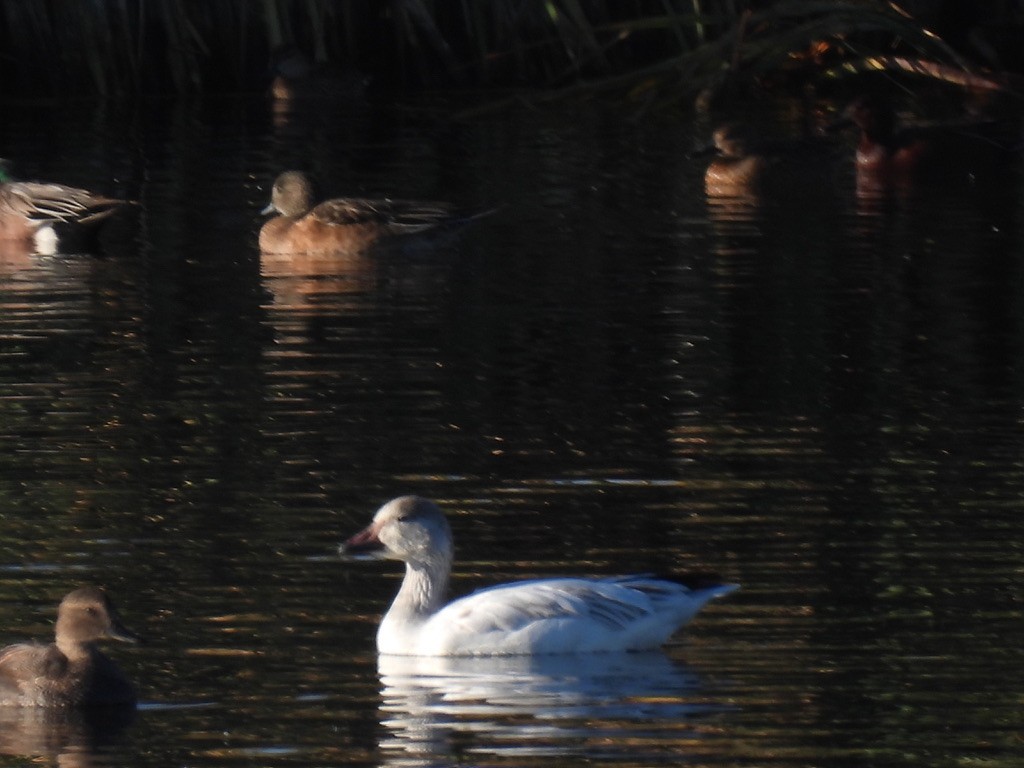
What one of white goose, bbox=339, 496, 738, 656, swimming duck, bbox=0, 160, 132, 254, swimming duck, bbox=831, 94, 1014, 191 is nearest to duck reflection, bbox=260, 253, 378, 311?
swimming duck, bbox=0, 160, 132, 254

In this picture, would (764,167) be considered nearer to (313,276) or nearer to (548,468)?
(313,276)

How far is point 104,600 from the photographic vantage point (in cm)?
695

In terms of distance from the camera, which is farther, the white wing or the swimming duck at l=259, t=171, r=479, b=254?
the swimming duck at l=259, t=171, r=479, b=254

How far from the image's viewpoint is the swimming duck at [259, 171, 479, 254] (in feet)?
50.8

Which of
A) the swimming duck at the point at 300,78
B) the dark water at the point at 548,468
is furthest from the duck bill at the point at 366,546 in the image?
the swimming duck at the point at 300,78

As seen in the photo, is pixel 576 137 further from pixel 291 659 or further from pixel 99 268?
pixel 291 659

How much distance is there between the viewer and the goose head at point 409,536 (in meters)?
7.52

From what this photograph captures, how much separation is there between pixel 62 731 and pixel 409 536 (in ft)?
4.04

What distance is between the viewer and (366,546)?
7.58 metres

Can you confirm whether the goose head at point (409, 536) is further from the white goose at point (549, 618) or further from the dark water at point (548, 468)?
the dark water at point (548, 468)

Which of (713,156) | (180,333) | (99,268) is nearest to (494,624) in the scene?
(180,333)

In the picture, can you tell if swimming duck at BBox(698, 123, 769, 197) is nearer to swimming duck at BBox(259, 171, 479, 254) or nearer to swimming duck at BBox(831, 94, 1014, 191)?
swimming duck at BBox(831, 94, 1014, 191)

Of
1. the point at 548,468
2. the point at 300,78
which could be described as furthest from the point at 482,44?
the point at 548,468

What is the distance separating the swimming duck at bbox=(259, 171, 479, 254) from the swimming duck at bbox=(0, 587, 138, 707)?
28.0ft
